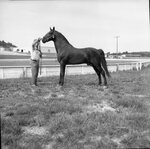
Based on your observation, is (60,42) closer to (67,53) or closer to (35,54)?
(67,53)

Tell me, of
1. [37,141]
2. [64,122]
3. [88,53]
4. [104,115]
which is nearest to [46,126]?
[64,122]

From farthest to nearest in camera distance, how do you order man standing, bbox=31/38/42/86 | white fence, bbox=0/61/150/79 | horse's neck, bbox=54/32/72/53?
white fence, bbox=0/61/150/79
horse's neck, bbox=54/32/72/53
man standing, bbox=31/38/42/86

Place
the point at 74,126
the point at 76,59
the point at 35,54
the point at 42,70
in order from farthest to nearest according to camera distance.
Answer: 1. the point at 42,70
2. the point at 76,59
3. the point at 35,54
4. the point at 74,126

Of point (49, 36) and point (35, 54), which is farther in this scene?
point (49, 36)

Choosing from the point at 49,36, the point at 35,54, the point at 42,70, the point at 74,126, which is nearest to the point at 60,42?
the point at 49,36

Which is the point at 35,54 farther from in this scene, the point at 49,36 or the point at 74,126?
the point at 74,126

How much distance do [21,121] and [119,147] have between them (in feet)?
5.20

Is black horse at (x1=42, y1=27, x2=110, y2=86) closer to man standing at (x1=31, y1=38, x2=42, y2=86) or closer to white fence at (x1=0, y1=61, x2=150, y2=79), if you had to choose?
man standing at (x1=31, y1=38, x2=42, y2=86)

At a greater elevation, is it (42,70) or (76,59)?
(76,59)

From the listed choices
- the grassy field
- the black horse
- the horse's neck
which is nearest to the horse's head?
the black horse

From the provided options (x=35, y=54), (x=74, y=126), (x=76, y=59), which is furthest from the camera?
(x=76, y=59)

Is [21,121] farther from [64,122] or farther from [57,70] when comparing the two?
[57,70]

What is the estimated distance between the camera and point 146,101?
14.5ft

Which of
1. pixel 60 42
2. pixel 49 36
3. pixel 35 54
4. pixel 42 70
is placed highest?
pixel 49 36
